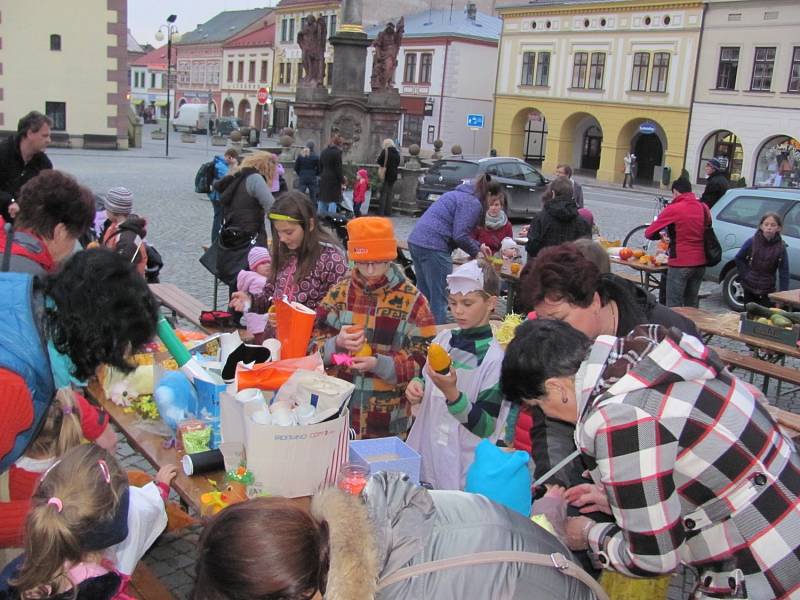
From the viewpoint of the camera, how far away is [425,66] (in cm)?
4756

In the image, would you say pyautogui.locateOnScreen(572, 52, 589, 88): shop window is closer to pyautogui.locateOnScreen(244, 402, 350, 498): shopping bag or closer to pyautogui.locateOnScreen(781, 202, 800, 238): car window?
pyautogui.locateOnScreen(781, 202, 800, 238): car window

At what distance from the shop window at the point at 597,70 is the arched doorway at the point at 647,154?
11.9 feet

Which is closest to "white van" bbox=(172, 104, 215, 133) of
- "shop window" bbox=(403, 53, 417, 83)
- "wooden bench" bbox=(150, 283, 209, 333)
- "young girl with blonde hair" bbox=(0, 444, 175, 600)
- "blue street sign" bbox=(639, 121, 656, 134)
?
"shop window" bbox=(403, 53, 417, 83)

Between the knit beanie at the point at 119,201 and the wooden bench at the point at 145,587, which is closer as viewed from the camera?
the wooden bench at the point at 145,587

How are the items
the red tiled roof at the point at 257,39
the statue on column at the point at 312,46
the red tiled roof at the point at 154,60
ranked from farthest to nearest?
1. the red tiled roof at the point at 154,60
2. the red tiled roof at the point at 257,39
3. the statue on column at the point at 312,46

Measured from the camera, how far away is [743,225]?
11328mm

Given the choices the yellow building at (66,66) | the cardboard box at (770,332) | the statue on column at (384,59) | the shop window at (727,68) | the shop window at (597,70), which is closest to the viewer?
the cardboard box at (770,332)

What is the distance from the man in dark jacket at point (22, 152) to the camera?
662 centimetres

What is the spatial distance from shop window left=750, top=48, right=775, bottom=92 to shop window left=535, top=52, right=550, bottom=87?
10809 millimetres

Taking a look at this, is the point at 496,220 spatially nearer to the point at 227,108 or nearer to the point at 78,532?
the point at 78,532

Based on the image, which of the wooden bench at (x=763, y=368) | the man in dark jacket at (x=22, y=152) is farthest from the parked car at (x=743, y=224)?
the man in dark jacket at (x=22, y=152)

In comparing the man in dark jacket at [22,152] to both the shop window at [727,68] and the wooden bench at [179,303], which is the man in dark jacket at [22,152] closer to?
the wooden bench at [179,303]

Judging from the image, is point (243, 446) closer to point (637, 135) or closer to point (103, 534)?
point (103, 534)

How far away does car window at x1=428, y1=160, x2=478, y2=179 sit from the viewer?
17.9 metres
